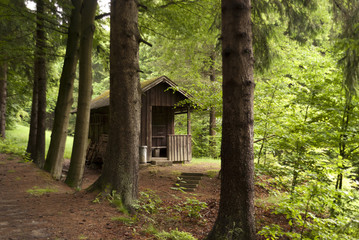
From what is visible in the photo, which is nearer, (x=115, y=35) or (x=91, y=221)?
(x=91, y=221)

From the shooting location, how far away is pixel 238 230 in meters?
4.30

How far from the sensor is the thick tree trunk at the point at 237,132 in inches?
170

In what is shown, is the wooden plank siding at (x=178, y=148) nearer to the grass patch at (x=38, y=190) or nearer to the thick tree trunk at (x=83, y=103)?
the thick tree trunk at (x=83, y=103)

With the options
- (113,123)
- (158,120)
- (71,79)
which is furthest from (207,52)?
(113,123)

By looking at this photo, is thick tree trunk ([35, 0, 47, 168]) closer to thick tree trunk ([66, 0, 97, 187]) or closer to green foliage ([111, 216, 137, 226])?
thick tree trunk ([66, 0, 97, 187])

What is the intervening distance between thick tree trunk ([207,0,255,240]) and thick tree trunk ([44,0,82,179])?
6.90 meters

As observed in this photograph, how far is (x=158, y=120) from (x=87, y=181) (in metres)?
5.78

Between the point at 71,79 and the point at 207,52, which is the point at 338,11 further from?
the point at 207,52

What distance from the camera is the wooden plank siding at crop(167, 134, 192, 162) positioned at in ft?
49.3

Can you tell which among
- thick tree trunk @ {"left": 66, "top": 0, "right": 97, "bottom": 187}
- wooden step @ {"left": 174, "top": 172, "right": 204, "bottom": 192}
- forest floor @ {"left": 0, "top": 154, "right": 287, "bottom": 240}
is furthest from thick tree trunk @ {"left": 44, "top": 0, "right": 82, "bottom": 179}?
wooden step @ {"left": 174, "top": 172, "right": 204, "bottom": 192}

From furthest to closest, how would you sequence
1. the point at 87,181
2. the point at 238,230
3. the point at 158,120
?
the point at 158,120
the point at 87,181
the point at 238,230

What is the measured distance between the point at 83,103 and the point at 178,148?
7715 millimetres

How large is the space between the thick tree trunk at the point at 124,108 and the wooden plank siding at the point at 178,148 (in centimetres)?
902

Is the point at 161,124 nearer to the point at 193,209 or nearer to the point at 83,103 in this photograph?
the point at 83,103
